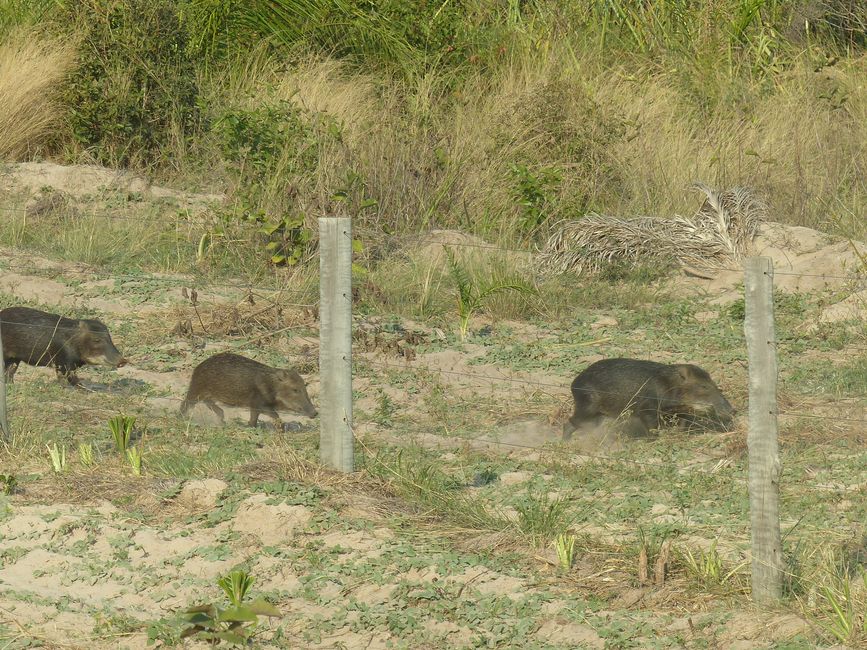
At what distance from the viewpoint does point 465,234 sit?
11.1m

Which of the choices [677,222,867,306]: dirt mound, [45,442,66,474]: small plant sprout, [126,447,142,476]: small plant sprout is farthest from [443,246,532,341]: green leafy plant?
[45,442,66,474]: small plant sprout

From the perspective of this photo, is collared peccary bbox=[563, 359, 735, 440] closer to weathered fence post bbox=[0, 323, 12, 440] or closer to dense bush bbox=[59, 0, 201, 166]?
weathered fence post bbox=[0, 323, 12, 440]

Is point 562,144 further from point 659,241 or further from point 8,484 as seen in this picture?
point 8,484

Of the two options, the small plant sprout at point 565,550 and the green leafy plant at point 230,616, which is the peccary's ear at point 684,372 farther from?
the green leafy plant at point 230,616

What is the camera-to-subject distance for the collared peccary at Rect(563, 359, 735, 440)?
272 inches

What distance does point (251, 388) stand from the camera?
7375mm

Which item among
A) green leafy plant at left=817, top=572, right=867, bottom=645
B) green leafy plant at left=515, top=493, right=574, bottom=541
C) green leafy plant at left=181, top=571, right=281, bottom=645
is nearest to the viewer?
green leafy plant at left=181, top=571, right=281, bottom=645

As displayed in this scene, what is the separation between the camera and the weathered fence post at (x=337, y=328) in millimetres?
5684

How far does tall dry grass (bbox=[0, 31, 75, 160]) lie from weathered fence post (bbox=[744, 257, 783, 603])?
968 cm

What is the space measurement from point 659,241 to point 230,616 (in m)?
7.23

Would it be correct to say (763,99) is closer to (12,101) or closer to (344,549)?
(12,101)

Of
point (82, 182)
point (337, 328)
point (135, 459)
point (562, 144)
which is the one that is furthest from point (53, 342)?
point (562, 144)

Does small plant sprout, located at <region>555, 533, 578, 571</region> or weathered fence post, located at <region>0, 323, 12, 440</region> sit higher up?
weathered fence post, located at <region>0, 323, 12, 440</region>

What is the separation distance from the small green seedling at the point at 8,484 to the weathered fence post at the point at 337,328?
4.75 feet
